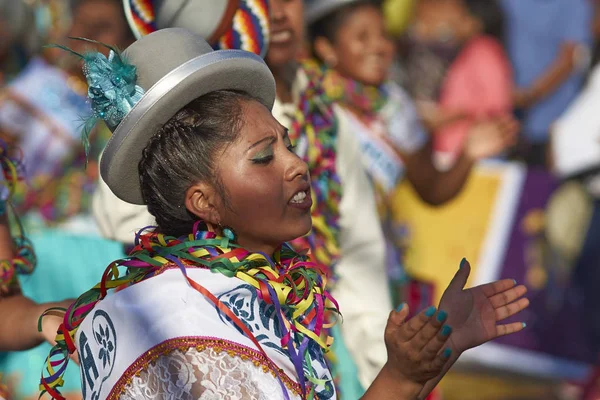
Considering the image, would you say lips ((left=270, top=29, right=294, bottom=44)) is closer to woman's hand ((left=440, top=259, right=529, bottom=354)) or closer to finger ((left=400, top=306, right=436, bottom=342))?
woman's hand ((left=440, top=259, right=529, bottom=354))

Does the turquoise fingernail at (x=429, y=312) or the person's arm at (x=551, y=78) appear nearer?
the turquoise fingernail at (x=429, y=312)

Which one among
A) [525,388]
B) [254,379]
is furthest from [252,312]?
[525,388]

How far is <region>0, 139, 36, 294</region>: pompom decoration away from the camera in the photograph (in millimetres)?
2678

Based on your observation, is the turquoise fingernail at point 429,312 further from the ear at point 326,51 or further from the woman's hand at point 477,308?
the ear at point 326,51

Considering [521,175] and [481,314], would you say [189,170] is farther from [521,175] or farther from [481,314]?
[521,175]

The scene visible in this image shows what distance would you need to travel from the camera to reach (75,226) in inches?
206

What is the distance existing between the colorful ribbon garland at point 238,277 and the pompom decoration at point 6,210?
435mm

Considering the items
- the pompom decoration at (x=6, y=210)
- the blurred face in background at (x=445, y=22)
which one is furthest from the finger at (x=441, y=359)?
the blurred face in background at (x=445, y=22)

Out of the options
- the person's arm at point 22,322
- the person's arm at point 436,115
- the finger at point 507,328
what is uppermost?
the finger at point 507,328

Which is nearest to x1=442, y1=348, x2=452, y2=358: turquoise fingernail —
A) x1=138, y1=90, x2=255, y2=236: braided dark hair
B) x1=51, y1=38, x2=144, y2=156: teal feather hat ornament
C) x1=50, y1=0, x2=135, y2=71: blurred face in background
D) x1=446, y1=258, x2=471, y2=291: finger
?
x1=446, y1=258, x2=471, y2=291: finger

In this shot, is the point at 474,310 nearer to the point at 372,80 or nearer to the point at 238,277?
the point at 238,277

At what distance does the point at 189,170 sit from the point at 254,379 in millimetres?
499

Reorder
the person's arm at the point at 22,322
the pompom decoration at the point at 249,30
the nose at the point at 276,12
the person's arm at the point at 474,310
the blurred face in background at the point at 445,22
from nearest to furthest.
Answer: the person's arm at the point at 474,310, the person's arm at the point at 22,322, the pompom decoration at the point at 249,30, the nose at the point at 276,12, the blurred face in background at the point at 445,22

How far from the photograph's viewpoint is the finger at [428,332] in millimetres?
1919
